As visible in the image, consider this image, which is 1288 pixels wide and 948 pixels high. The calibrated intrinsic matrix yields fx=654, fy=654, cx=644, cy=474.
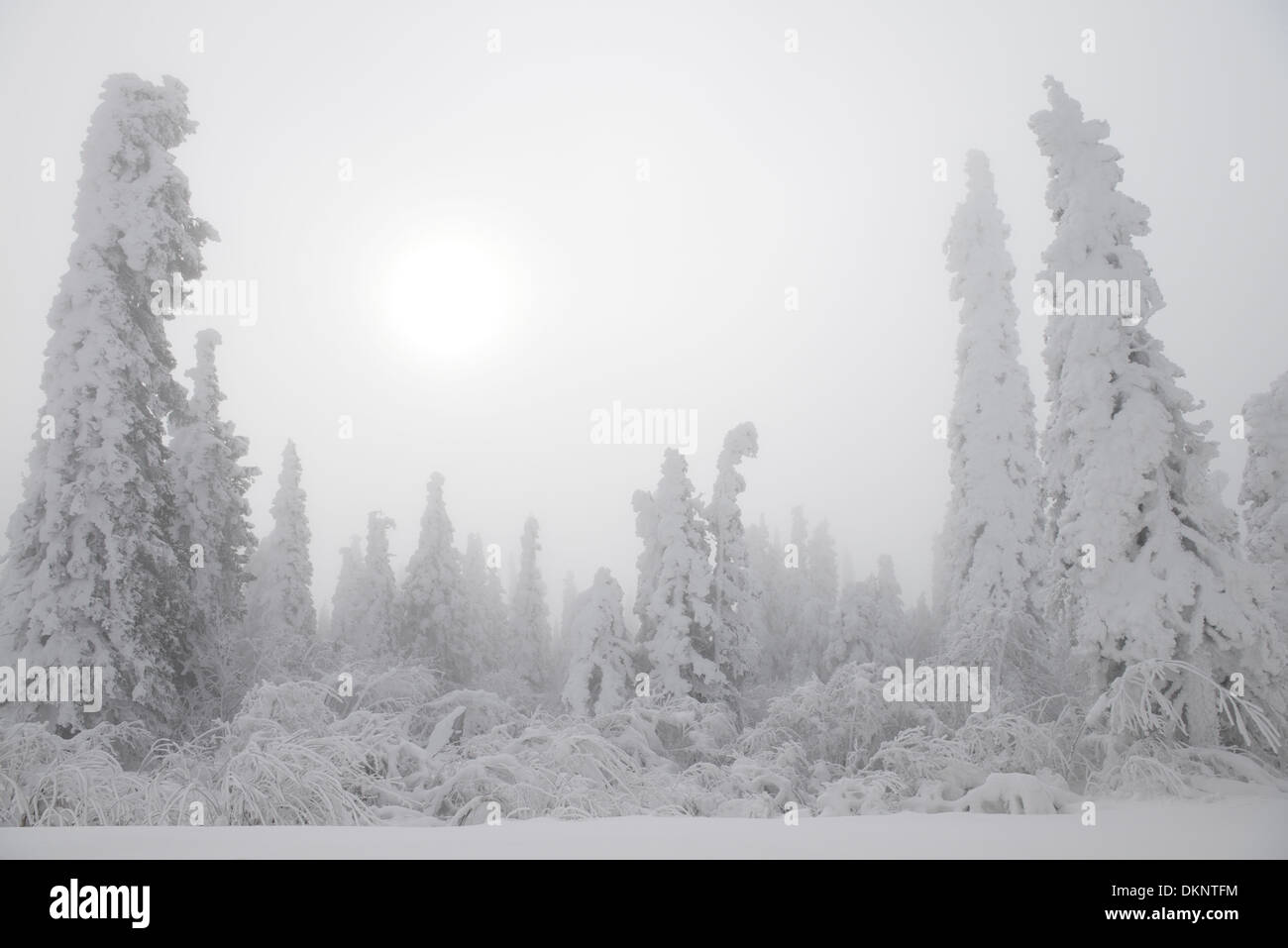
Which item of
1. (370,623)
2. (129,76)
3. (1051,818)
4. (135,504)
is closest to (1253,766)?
(1051,818)

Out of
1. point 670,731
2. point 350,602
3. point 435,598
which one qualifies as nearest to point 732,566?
point 670,731

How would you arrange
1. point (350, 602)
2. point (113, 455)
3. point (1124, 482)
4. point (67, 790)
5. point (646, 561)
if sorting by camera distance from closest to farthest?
point (67, 790)
point (1124, 482)
point (113, 455)
point (646, 561)
point (350, 602)

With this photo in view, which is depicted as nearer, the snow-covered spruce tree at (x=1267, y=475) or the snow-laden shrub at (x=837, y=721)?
the snow-laden shrub at (x=837, y=721)

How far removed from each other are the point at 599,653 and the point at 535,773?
41.7 feet

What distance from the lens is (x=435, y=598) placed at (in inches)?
1432

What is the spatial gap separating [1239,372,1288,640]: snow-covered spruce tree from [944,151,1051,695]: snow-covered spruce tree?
17.8 feet

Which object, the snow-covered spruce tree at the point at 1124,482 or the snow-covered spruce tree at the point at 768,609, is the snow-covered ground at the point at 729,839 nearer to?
the snow-covered spruce tree at the point at 1124,482

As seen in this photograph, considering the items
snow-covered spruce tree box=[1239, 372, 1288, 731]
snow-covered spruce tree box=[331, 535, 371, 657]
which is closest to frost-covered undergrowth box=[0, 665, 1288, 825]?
snow-covered spruce tree box=[1239, 372, 1288, 731]

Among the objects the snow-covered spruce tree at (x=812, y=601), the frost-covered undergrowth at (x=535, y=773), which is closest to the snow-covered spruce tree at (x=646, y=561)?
the snow-covered spruce tree at (x=812, y=601)

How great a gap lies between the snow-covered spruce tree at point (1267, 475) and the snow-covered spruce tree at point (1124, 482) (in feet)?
35.5

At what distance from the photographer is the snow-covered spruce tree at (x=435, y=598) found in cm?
3575

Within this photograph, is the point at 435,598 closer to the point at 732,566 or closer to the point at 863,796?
the point at 732,566
